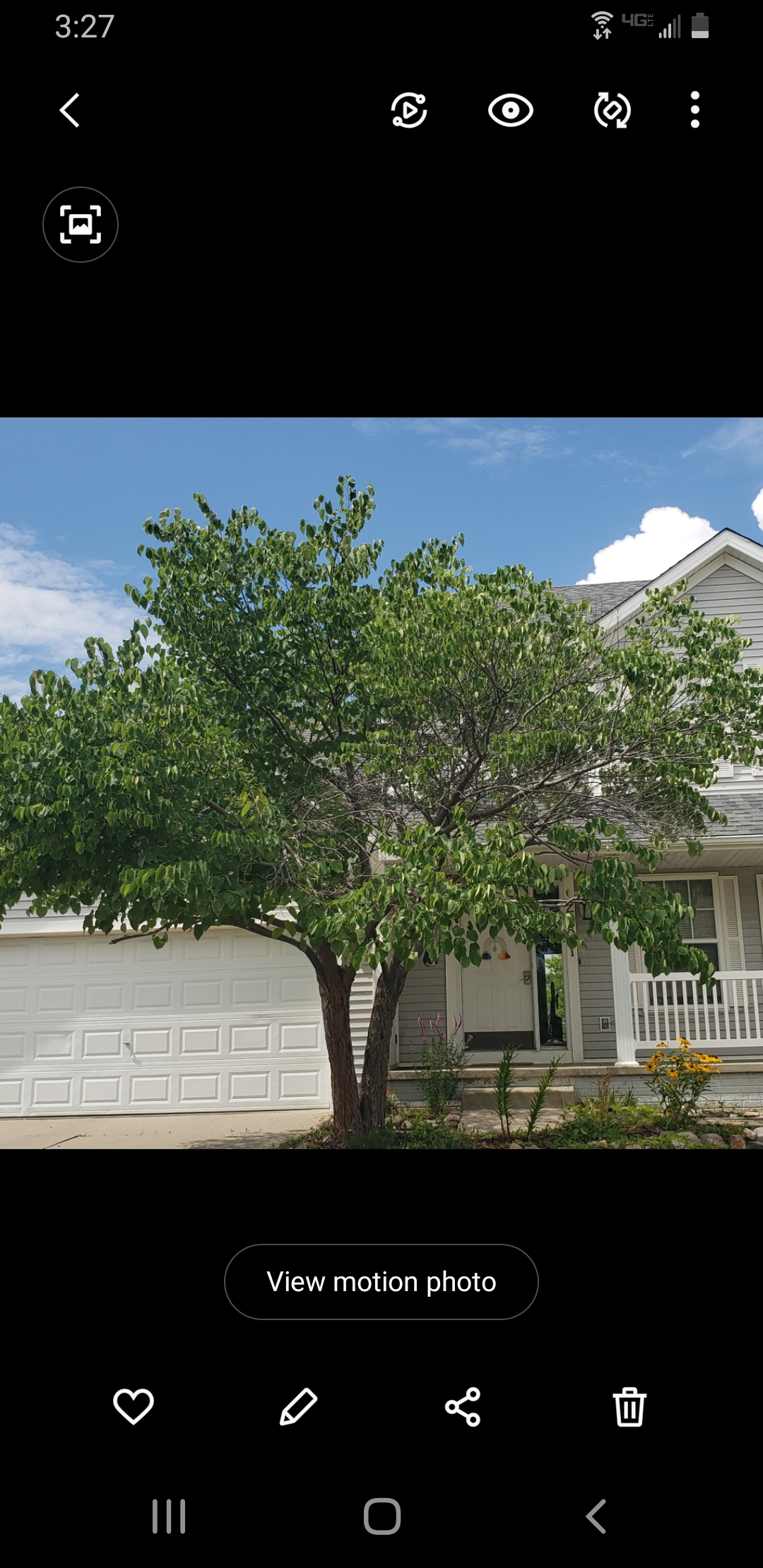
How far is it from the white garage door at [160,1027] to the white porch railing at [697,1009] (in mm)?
3517

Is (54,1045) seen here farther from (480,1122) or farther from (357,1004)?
(480,1122)

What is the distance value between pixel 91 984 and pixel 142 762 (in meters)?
5.56

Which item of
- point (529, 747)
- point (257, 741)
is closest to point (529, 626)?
point (529, 747)

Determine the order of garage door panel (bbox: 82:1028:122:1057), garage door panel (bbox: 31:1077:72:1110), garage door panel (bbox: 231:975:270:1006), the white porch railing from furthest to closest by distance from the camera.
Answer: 1. garage door panel (bbox: 31:1077:72:1110)
2. garage door panel (bbox: 82:1028:122:1057)
3. garage door panel (bbox: 231:975:270:1006)
4. the white porch railing

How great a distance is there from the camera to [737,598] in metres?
11.7

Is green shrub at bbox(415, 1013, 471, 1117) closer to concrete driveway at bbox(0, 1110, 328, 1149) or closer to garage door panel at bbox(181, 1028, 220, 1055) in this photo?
concrete driveway at bbox(0, 1110, 328, 1149)
